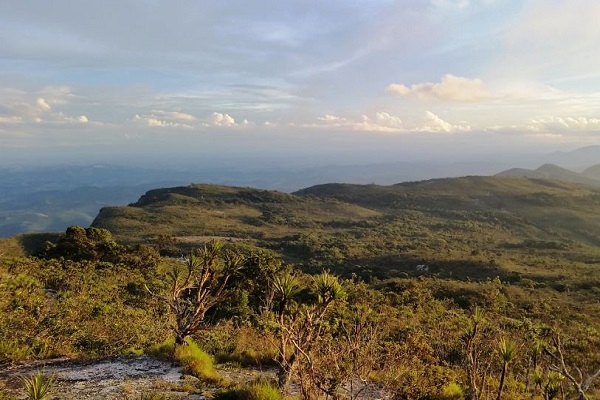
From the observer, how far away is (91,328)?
10.9 metres

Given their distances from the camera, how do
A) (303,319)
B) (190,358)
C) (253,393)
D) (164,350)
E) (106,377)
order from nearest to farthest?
1. (253,393)
2. (303,319)
3. (106,377)
4. (190,358)
5. (164,350)

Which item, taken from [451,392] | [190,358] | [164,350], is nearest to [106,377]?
[164,350]

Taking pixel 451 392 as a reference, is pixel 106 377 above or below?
above

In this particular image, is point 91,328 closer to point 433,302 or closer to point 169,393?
point 169,393

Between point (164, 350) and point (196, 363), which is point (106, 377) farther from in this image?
point (196, 363)

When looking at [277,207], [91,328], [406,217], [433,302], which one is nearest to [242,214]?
[277,207]

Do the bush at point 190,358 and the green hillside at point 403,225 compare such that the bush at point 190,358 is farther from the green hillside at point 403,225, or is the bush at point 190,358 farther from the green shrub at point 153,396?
the green hillside at point 403,225

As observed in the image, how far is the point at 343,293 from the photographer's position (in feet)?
21.2

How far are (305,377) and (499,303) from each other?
30083mm

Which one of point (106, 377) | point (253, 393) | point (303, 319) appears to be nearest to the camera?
point (253, 393)

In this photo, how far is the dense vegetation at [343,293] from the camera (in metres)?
8.00

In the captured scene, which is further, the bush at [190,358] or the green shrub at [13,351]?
the green shrub at [13,351]

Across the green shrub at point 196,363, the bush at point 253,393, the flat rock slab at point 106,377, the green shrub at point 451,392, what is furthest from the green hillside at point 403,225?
the bush at point 253,393

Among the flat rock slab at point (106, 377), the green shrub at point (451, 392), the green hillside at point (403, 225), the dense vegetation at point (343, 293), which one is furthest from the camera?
the green hillside at point (403, 225)
